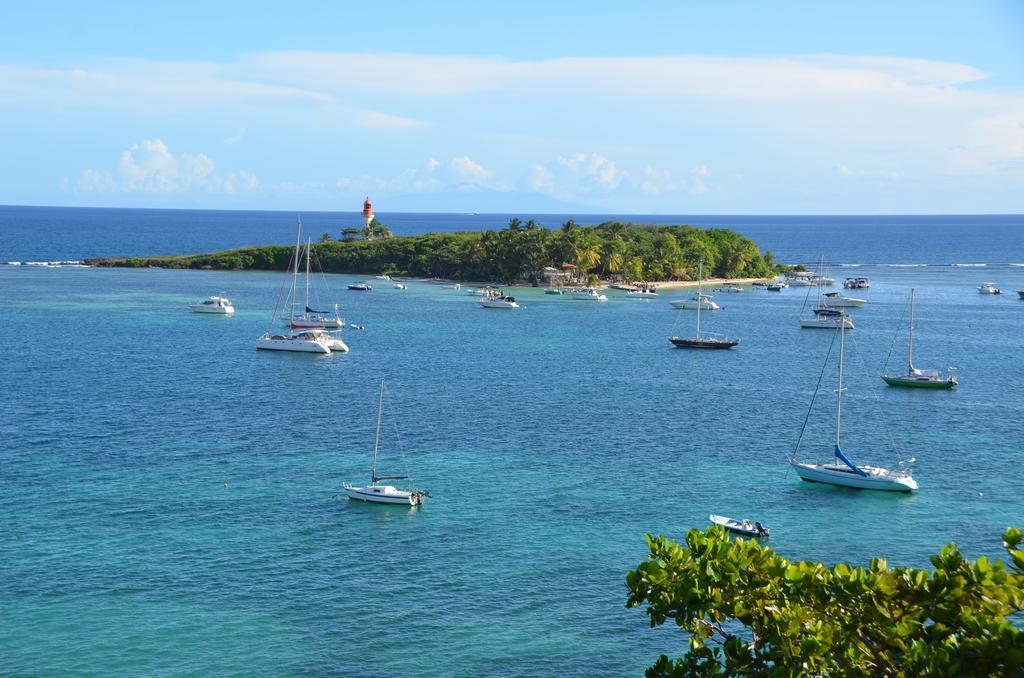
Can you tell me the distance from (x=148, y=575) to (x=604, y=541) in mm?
17594

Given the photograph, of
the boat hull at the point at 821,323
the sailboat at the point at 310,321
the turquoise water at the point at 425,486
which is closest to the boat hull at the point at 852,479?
the turquoise water at the point at 425,486

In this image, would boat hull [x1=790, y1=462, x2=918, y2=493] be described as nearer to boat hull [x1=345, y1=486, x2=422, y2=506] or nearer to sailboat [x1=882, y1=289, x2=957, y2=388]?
boat hull [x1=345, y1=486, x2=422, y2=506]

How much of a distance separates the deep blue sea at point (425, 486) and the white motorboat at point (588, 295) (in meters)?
42.0

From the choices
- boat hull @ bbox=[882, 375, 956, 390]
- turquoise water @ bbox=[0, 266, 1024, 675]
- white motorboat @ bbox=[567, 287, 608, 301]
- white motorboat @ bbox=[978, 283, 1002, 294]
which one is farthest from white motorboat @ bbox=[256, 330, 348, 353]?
white motorboat @ bbox=[978, 283, 1002, 294]

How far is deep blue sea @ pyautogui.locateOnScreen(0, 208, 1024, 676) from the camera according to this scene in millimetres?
33156

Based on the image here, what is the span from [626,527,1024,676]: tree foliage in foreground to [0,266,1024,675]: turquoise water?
11596mm

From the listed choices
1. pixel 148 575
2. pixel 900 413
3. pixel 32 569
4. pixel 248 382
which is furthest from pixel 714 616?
pixel 248 382

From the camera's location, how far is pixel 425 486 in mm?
48281

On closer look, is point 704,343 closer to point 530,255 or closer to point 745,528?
point 745,528

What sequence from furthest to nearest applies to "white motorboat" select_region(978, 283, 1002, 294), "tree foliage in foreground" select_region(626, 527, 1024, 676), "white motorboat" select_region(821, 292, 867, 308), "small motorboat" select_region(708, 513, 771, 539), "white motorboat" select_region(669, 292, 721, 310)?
"white motorboat" select_region(978, 283, 1002, 294) → "white motorboat" select_region(821, 292, 867, 308) → "white motorboat" select_region(669, 292, 721, 310) → "small motorboat" select_region(708, 513, 771, 539) → "tree foliage in foreground" select_region(626, 527, 1024, 676)

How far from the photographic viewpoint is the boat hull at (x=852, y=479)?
4859cm

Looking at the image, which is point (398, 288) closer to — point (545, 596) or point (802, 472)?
point (802, 472)

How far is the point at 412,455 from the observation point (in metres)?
54.0

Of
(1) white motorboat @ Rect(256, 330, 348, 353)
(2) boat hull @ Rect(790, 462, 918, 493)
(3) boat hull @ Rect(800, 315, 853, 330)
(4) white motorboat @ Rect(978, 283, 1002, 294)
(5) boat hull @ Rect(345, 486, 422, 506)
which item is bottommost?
(5) boat hull @ Rect(345, 486, 422, 506)
